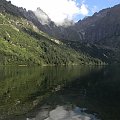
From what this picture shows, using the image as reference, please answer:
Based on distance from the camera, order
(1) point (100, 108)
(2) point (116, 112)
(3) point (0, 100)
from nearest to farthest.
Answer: (2) point (116, 112), (1) point (100, 108), (3) point (0, 100)

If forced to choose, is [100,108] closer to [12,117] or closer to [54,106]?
[54,106]

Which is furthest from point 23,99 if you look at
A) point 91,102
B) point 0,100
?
point 91,102

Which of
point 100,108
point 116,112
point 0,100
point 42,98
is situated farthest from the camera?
point 42,98

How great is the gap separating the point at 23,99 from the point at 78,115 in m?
24.9

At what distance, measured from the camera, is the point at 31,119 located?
5900cm

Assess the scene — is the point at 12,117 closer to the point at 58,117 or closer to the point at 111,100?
the point at 58,117

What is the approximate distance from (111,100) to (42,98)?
2082 centimetres

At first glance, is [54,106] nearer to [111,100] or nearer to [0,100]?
[0,100]

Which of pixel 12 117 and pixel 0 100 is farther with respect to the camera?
pixel 0 100

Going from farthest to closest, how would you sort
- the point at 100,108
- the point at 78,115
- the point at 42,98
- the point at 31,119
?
the point at 42,98, the point at 100,108, the point at 78,115, the point at 31,119

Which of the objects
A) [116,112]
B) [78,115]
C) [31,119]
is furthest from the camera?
[116,112]

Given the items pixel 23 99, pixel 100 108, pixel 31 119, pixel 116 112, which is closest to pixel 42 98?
pixel 23 99

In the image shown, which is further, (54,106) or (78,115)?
(54,106)

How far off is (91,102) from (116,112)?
1475cm
